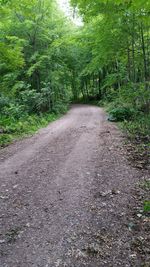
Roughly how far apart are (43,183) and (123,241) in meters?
2.48

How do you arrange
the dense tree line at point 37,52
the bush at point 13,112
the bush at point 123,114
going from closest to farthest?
the bush at point 123,114
the bush at point 13,112
the dense tree line at point 37,52

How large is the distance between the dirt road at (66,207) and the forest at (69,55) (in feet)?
9.43

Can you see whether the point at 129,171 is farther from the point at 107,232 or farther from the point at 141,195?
the point at 107,232

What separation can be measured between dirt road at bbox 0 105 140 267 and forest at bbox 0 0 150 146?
2.88m

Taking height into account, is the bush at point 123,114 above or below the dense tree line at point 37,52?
below

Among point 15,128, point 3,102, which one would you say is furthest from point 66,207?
point 3,102

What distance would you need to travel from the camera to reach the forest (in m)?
8.59

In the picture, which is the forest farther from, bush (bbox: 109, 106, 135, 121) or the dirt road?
the dirt road

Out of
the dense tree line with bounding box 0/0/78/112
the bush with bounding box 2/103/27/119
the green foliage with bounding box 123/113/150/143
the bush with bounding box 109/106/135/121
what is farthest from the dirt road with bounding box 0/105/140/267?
the dense tree line with bounding box 0/0/78/112

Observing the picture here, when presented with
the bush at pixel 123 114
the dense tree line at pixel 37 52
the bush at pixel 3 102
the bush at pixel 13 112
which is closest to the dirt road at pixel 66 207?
the bush at pixel 123 114

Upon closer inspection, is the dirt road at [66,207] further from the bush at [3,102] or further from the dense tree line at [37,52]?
the dense tree line at [37,52]

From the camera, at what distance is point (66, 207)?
4.30 meters

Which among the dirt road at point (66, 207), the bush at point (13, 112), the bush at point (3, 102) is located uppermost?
the bush at point (3, 102)

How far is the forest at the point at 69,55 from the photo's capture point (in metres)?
8.59
